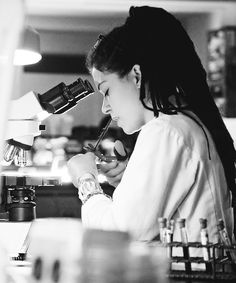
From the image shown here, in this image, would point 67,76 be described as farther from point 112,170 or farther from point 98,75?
point 98,75

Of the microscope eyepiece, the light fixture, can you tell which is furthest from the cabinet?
the microscope eyepiece

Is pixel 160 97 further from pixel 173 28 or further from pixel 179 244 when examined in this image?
pixel 179 244

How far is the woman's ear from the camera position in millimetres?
1489

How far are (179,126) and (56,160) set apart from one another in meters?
0.70

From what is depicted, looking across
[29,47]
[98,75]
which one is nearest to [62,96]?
[98,75]

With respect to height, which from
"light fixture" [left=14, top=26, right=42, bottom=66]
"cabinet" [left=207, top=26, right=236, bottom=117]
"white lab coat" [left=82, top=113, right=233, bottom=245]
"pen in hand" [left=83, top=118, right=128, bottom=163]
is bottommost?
"white lab coat" [left=82, top=113, right=233, bottom=245]

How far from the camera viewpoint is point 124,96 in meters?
1.54

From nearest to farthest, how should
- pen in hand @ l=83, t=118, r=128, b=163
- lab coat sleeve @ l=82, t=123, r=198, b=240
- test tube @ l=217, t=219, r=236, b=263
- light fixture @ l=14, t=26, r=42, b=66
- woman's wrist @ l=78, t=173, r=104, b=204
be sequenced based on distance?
test tube @ l=217, t=219, r=236, b=263
lab coat sleeve @ l=82, t=123, r=198, b=240
woman's wrist @ l=78, t=173, r=104, b=204
pen in hand @ l=83, t=118, r=128, b=163
light fixture @ l=14, t=26, r=42, b=66

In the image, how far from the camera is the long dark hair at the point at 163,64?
147 cm

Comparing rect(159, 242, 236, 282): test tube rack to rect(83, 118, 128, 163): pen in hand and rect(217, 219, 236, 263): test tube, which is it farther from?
rect(83, 118, 128, 163): pen in hand

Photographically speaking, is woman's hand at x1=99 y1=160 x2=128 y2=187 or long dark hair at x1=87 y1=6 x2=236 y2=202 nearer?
long dark hair at x1=87 y1=6 x2=236 y2=202

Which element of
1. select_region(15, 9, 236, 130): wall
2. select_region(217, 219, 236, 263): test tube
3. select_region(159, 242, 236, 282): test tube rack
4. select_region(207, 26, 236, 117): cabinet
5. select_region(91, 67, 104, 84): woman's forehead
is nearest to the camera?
select_region(159, 242, 236, 282): test tube rack

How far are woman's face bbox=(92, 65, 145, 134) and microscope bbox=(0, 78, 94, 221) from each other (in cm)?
10

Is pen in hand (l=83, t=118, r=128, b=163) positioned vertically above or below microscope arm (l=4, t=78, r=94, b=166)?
below
